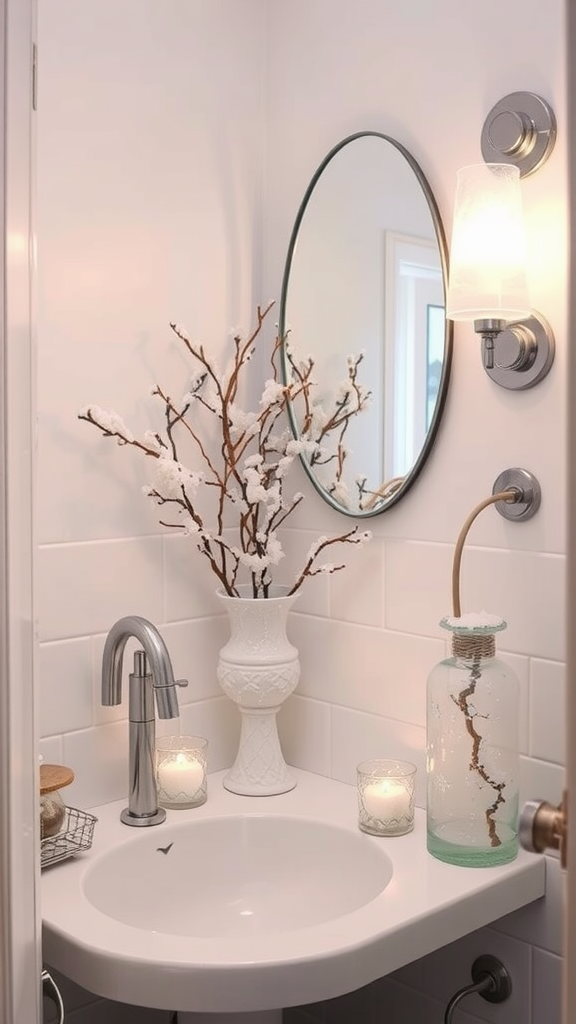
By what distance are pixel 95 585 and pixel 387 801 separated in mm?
534

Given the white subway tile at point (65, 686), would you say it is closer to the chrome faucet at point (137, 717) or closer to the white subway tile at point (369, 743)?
the chrome faucet at point (137, 717)

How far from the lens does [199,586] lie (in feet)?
5.30

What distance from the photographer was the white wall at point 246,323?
1301mm

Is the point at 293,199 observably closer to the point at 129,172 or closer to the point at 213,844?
the point at 129,172

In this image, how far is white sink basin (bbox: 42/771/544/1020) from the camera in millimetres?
1044

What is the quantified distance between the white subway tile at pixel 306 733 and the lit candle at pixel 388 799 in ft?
0.87

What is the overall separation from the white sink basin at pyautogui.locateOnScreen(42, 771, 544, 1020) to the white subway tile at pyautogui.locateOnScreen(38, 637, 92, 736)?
0.50 ft

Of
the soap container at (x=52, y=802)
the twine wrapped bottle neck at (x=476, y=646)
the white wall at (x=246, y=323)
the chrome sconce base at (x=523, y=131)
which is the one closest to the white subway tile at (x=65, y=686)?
the white wall at (x=246, y=323)

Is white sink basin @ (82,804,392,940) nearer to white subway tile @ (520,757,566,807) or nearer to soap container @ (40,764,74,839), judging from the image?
soap container @ (40,764,74,839)

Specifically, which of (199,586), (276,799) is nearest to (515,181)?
(199,586)

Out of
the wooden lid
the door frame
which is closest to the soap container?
the wooden lid

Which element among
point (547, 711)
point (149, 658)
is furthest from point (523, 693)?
point (149, 658)

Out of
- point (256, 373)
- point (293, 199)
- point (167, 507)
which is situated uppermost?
point (293, 199)

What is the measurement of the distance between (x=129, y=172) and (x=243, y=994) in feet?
3.77
